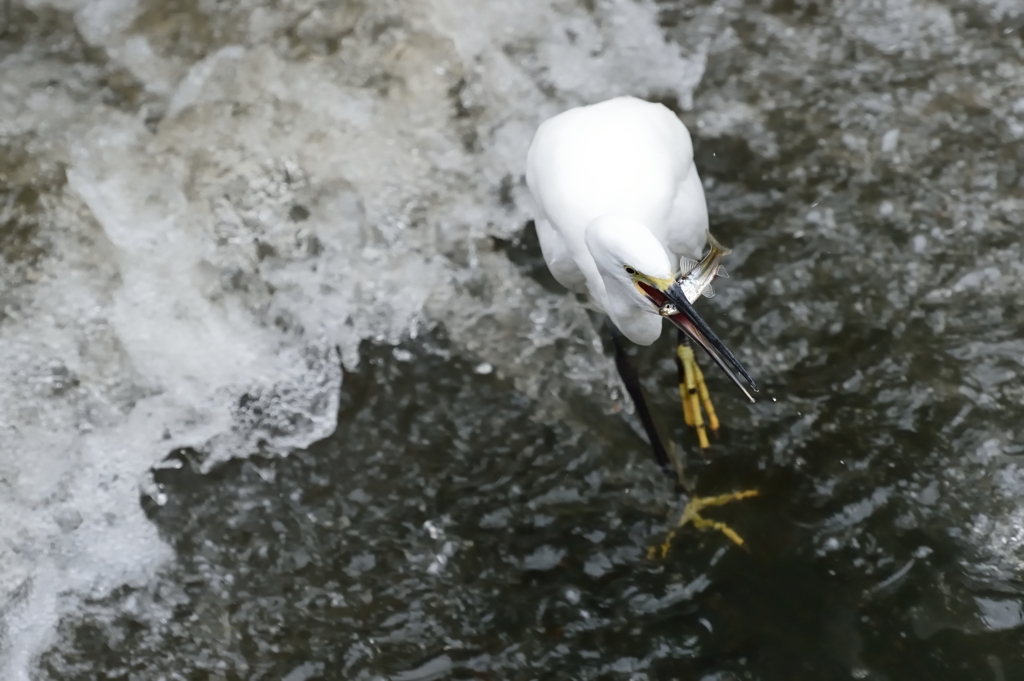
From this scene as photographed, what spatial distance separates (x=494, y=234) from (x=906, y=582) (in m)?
1.42

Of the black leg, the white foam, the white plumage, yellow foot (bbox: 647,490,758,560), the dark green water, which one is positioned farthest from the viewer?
the white foam

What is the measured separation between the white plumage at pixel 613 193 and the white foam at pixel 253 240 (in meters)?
0.51

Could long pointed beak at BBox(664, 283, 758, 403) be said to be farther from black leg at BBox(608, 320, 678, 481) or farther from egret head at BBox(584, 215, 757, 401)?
black leg at BBox(608, 320, 678, 481)

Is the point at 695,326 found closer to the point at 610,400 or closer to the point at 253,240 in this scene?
the point at 610,400

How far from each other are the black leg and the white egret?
2 cm

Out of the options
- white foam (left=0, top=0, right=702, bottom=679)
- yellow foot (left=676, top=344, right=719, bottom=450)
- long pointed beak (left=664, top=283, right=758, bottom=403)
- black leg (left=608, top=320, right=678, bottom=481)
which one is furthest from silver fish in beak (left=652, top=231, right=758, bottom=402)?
white foam (left=0, top=0, right=702, bottom=679)

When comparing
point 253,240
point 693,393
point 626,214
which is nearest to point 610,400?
point 693,393

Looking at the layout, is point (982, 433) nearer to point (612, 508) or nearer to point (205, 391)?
point (612, 508)

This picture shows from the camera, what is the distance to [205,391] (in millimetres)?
2588

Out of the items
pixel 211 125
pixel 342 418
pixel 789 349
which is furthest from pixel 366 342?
pixel 789 349

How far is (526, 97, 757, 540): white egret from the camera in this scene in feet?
5.72

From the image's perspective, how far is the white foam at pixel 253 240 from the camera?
8.15ft

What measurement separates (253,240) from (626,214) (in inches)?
49.9

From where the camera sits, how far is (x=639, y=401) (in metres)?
2.36
